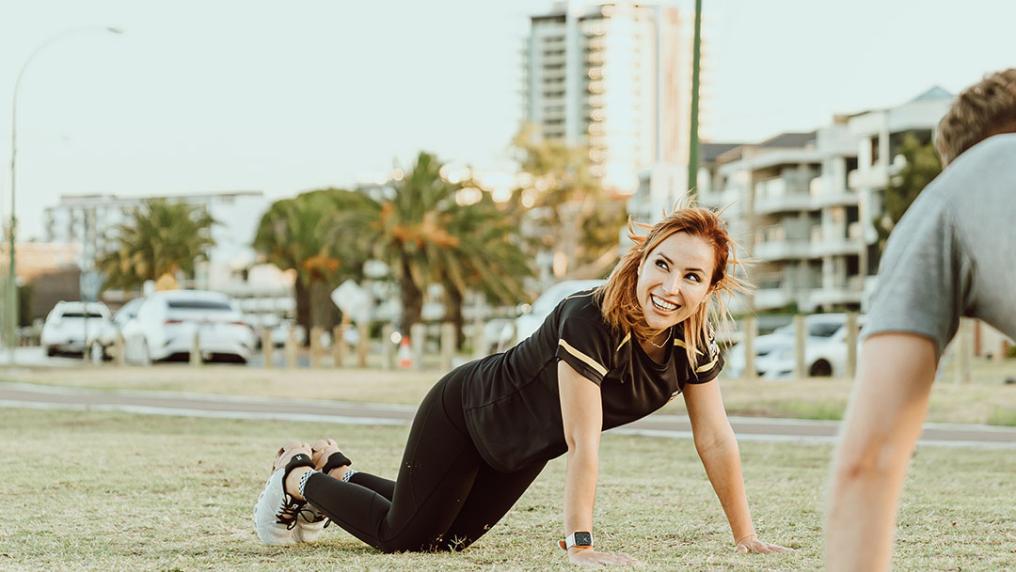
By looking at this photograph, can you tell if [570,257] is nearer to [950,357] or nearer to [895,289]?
[950,357]

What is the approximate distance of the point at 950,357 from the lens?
94.4 ft

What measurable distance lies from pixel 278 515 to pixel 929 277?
A: 12.2 ft

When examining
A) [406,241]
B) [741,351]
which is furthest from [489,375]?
[406,241]

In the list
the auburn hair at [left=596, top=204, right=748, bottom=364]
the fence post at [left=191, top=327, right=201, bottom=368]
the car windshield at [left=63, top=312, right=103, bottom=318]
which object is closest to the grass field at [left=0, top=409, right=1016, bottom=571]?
the auburn hair at [left=596, top=204, right=748, bottom=364]

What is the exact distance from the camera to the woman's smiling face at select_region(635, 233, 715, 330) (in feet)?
15.3

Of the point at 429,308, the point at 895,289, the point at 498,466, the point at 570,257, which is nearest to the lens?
the point at 895,289

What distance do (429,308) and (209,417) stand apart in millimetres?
119261

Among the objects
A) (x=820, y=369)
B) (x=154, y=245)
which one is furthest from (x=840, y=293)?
(x=820, y=369)

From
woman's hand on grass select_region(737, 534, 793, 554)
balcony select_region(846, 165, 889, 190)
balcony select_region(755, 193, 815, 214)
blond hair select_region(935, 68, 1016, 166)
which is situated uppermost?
balcony select_region(846, 165, 889, 190)

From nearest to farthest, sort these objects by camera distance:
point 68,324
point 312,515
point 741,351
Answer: point 312,515 < point 741,351 < point 68,324

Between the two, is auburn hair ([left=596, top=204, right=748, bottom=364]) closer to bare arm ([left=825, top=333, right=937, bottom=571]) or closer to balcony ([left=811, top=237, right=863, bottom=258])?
bare arm ([left=825, top=333, right=937, bottom=571])

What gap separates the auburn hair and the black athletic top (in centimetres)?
4

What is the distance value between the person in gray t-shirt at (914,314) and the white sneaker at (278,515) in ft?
11.3

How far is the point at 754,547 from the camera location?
17.0 ft
